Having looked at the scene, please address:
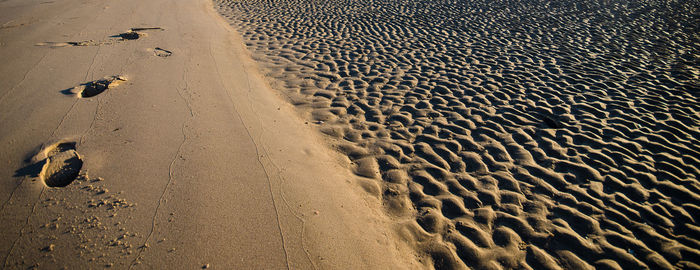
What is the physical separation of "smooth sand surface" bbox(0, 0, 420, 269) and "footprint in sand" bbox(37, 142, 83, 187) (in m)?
0.01

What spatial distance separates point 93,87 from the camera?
14.7 ft

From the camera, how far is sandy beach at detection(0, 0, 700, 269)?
2623 mm

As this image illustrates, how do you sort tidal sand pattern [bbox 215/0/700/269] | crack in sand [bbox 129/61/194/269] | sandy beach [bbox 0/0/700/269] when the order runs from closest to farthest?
1. crack in sand [bbox 129/61/194/269]
2. sandy beach [bbox 0/0/700/269]
3. tidal sand pattern [bbox 215/0/700/269]

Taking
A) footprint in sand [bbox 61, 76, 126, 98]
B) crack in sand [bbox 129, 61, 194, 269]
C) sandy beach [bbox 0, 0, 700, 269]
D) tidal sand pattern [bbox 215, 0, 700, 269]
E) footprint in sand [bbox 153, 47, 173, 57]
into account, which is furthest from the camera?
footprint in sand [bbox 153, 47, 173, 57]

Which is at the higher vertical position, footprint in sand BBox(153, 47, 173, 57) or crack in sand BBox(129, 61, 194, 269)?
footprint in sand BBox(153, 47, 173, 57)

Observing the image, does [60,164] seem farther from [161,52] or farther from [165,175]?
[161,52]

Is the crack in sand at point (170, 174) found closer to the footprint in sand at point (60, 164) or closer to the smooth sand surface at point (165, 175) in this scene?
the smooth sand surface at point (165, 175)

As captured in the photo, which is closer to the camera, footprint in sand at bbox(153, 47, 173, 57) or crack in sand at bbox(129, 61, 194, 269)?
crack in sand at bbox(129, 61, 194, 269)

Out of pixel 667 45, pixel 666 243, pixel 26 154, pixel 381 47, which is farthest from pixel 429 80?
pixel 667 45

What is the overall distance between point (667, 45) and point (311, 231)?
31.8 ft

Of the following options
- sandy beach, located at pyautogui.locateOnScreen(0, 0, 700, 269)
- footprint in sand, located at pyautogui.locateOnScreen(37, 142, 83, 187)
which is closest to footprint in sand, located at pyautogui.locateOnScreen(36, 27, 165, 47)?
sandy beach, located at pyautogui.locateOnScreen(0, 0, 700, 269)

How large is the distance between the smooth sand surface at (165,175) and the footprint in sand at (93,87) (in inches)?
0.6

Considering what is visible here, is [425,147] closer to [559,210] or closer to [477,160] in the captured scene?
[477,160]

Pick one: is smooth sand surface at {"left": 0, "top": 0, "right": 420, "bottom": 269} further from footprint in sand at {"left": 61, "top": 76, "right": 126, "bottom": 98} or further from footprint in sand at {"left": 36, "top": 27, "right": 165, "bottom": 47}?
footprint in sand at {"left": 36, "top": 27, "right": 165, "bottom": 47}
